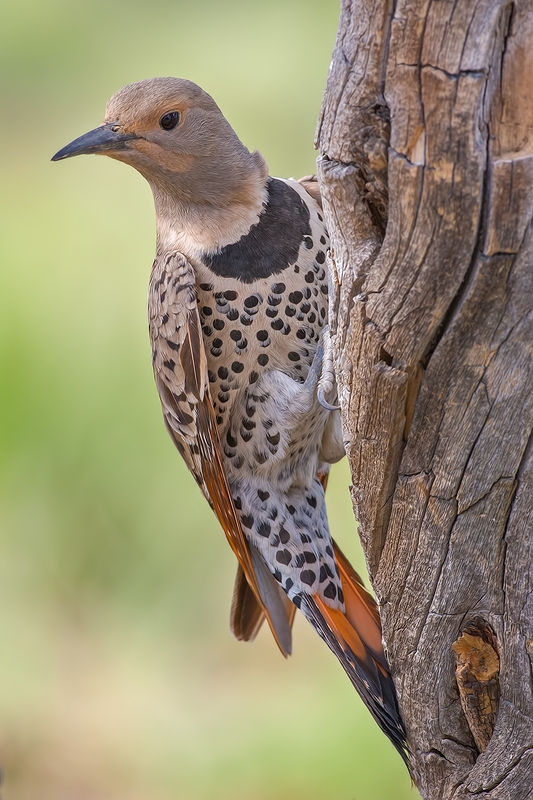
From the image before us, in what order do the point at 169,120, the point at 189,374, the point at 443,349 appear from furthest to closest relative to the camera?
the point at 189,374
the point at 169,120
the point at 443,349

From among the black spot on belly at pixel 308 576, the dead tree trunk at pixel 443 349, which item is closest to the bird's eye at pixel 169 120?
the dead tree trunk at pixel 443 349

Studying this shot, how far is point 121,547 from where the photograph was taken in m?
4.47

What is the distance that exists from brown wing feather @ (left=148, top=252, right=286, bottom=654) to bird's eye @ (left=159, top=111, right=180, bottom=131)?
367 millimetres

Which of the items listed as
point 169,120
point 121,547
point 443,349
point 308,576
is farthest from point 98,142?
point 121,547

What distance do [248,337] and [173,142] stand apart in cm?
59

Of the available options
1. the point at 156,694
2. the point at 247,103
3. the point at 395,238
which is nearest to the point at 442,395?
the point at 395,238

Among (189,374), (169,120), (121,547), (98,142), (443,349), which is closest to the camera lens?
(443,349)

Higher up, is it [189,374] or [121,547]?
[189,374]

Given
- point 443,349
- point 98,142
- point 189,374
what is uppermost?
point 98,142

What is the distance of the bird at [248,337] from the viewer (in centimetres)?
226

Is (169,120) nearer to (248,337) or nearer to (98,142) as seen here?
(98,142)

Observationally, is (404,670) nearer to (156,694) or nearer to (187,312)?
(187,312)

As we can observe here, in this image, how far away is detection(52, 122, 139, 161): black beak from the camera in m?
2.12

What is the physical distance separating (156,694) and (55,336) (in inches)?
81.5
